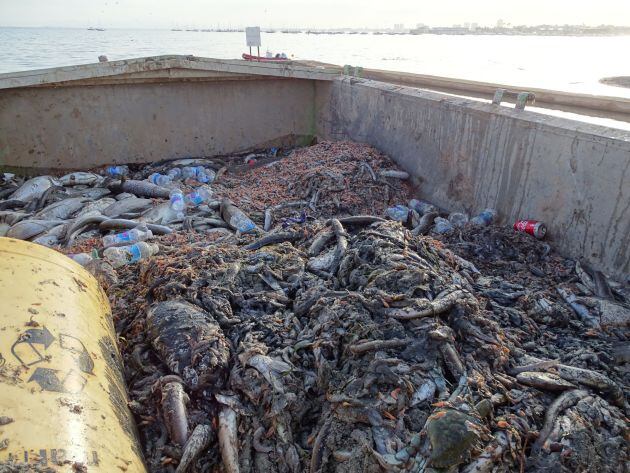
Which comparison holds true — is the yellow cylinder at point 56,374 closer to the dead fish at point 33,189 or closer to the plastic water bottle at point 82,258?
the plastic water bottle at point 82,258

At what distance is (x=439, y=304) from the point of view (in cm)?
332

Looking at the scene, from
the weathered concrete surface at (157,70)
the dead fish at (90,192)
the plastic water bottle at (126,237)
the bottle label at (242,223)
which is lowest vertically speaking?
the dead fish at (90,192)

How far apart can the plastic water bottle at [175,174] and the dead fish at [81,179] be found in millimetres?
1225

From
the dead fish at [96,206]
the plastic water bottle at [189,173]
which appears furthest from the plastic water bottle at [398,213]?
the dead fish at [96,206]

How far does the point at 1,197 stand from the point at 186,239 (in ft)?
14.6

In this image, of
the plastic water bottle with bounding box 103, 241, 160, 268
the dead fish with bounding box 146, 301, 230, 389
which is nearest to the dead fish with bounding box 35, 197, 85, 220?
the plastic water bottle with bounding box 103, 241, 160, 268

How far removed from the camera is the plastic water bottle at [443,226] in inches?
233

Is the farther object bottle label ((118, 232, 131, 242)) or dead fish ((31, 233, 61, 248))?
dead fish ((31, 233, 61, 248))

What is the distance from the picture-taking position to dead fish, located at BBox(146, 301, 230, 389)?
10.5 feet

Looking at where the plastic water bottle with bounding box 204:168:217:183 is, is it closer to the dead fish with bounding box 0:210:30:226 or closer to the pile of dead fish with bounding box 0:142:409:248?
the pile of dead fish with bounding box 0:142:409:248

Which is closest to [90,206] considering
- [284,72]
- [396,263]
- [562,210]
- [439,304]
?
[284,72]

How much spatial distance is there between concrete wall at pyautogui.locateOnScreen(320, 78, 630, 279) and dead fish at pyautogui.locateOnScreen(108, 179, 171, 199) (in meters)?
3.98

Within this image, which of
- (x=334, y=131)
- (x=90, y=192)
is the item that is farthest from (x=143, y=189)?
(x=334, y=131)

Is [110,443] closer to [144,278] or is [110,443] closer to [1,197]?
[144,278]
